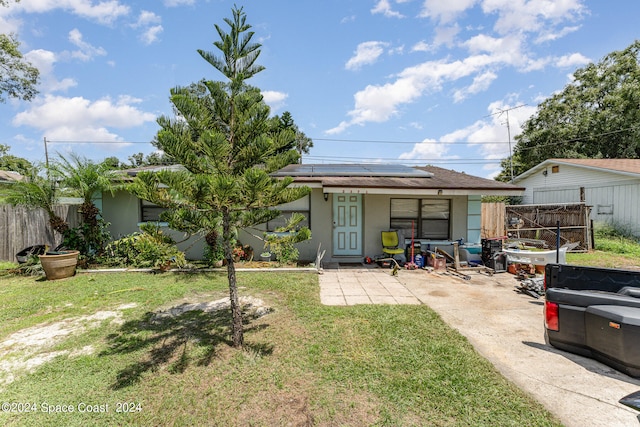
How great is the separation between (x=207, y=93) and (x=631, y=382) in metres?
5.45

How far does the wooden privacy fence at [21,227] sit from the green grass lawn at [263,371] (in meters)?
4.70

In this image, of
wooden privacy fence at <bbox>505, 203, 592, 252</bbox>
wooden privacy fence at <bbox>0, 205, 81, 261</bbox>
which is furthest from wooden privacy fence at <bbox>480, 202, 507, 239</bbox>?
wooden privacy fence at <bbox>0, 205, 81, 261</bbox>

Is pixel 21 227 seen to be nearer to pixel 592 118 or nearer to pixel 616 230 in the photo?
pixel 616 230

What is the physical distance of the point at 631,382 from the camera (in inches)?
105

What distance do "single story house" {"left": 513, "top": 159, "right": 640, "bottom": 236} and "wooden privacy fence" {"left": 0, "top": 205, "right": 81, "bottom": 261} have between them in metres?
20.4

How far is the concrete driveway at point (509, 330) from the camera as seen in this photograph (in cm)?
243

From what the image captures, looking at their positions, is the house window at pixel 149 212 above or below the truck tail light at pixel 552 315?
above

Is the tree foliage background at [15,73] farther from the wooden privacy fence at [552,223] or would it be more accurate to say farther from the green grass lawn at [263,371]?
the wooden privacy fence at [552,223]

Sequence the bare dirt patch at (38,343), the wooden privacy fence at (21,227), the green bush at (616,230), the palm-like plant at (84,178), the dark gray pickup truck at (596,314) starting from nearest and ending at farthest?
the dark gray pickup truck at (596,314), the bare dirt patch at (38,343), the palm-like plant at (84,178), the wooden privacy fence at (21,227), the green bush at (616,230)

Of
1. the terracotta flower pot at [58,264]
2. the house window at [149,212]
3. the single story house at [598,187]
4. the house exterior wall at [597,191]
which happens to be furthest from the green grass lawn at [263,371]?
A: the house exterior wall at [597,191]

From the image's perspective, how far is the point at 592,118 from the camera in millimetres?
20906

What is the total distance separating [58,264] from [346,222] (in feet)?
24.9

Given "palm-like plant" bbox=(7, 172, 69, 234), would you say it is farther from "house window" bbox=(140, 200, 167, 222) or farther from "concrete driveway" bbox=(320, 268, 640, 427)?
"concrete driveway" bbox=(320, 268, 640, 427)

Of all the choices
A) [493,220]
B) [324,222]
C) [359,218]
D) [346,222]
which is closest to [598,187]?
[493,220]
